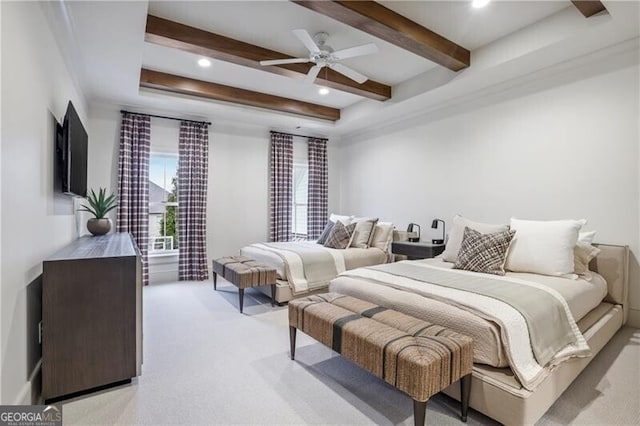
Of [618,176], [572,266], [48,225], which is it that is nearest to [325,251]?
[572,266]

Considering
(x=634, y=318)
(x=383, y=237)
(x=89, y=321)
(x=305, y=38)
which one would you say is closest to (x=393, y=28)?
(x=305, y=38)

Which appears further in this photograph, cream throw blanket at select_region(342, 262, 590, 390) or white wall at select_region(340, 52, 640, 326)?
white wall at select_region(340, 52, 640, 326)

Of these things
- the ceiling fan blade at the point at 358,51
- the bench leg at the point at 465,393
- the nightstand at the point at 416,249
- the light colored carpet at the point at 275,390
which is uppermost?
the ceiling fan blade at the point at 358,51

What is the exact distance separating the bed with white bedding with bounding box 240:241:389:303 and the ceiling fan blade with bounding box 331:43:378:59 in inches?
91.0

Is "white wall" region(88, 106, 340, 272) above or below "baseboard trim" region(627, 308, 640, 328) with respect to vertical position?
above

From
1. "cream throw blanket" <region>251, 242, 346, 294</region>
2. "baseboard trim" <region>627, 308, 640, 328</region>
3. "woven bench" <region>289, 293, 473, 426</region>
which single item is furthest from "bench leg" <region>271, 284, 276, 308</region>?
"baseboard trim" <region>627, 308, 640, 328</region>

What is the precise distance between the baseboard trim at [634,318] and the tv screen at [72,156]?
5.07 m

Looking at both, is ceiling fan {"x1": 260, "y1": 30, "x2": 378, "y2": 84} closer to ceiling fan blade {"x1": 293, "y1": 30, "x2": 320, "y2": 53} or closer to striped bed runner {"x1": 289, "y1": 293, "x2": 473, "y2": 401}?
ceiling fan blade {"x1": 293, "y1": 30, "x2": 320, "y2": 53}

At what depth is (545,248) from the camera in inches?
112

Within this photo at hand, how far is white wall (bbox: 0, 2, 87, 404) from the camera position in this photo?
152 centimetres

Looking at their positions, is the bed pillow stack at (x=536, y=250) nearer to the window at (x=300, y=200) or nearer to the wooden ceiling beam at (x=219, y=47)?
the wooden ceiling beam at (x=219, y=47)

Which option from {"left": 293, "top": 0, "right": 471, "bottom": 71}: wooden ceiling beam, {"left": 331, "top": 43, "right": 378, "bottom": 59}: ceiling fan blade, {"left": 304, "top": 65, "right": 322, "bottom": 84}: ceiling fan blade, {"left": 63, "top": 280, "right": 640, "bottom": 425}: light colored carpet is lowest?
{"left": 63, "top": 280, "right": 640, "bottom": 425}: light colored carpet

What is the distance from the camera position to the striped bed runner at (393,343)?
1.59m

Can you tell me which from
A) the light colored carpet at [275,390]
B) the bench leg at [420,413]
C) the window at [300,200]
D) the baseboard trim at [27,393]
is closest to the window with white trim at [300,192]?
the window at [300,200]
